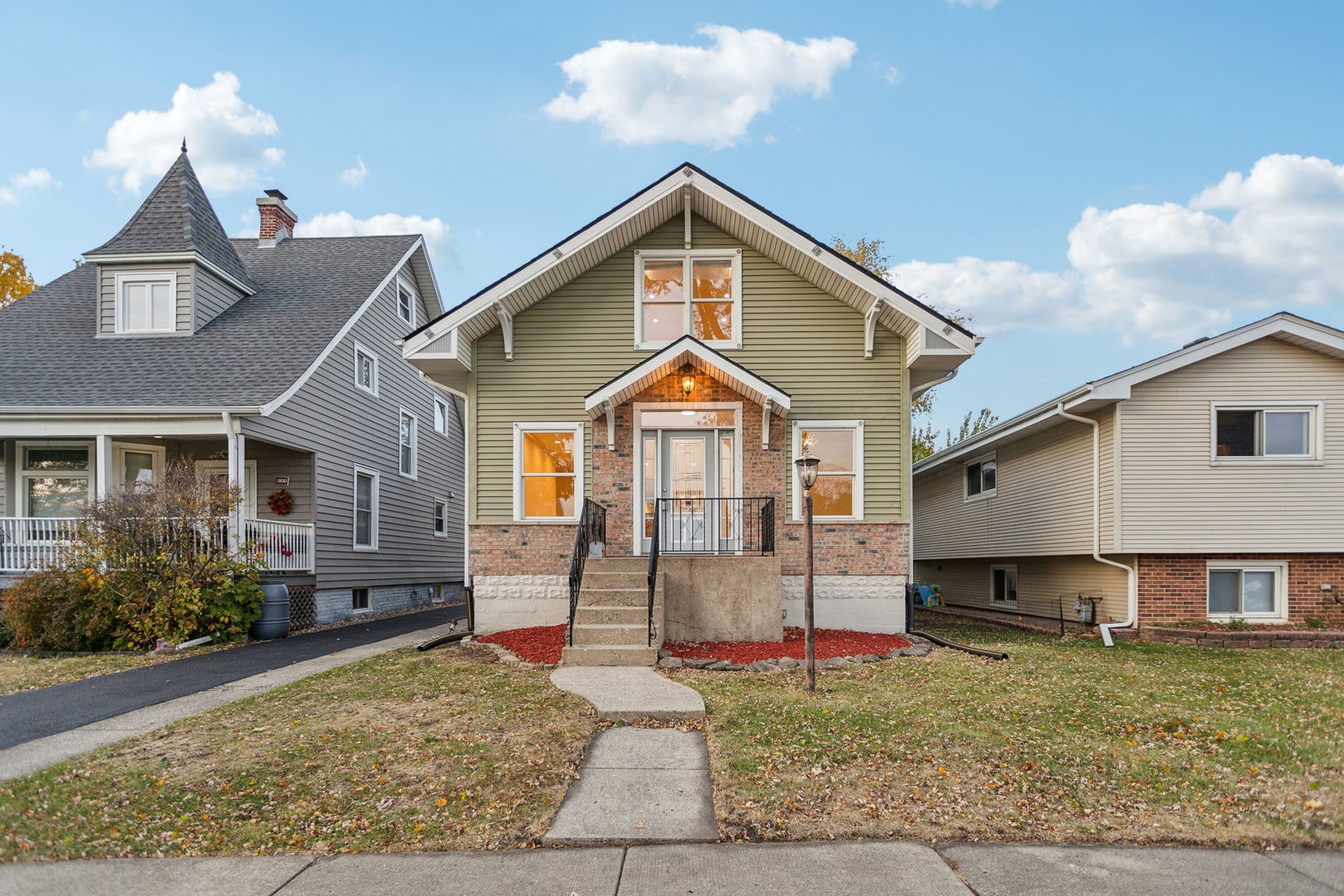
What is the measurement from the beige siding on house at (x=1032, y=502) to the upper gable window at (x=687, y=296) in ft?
19.8

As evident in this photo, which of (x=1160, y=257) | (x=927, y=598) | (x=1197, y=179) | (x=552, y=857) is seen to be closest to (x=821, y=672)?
(x=552, y=857)

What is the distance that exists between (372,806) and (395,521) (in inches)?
604

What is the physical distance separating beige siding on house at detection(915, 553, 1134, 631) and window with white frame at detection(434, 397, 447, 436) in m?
13.7

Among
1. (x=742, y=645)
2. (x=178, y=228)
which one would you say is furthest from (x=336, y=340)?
(x=742, y=645)

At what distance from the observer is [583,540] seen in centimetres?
1105

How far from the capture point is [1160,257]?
26.0 m

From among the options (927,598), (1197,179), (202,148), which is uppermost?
(202,148)

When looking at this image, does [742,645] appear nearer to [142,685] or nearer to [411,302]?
[142,685]

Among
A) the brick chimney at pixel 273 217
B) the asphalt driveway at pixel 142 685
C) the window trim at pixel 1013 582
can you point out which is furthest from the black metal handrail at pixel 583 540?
the brick chimney at pixel 273 217

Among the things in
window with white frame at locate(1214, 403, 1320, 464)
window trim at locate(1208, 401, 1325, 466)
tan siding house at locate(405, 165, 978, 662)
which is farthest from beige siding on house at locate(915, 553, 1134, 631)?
tan siding house at locate(405, 165, 978, 662)

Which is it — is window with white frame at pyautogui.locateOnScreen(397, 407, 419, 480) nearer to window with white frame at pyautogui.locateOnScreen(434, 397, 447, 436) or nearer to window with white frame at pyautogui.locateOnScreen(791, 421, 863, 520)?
window with white frame at pyautogui.locateOnScreen(434, 397, 447, 436)

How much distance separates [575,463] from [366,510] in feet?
25.0

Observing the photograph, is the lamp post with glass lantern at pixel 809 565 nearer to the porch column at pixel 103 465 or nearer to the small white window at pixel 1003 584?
the small white window at pixel 1003 584

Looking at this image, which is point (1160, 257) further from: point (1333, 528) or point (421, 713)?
point (421, 713)
